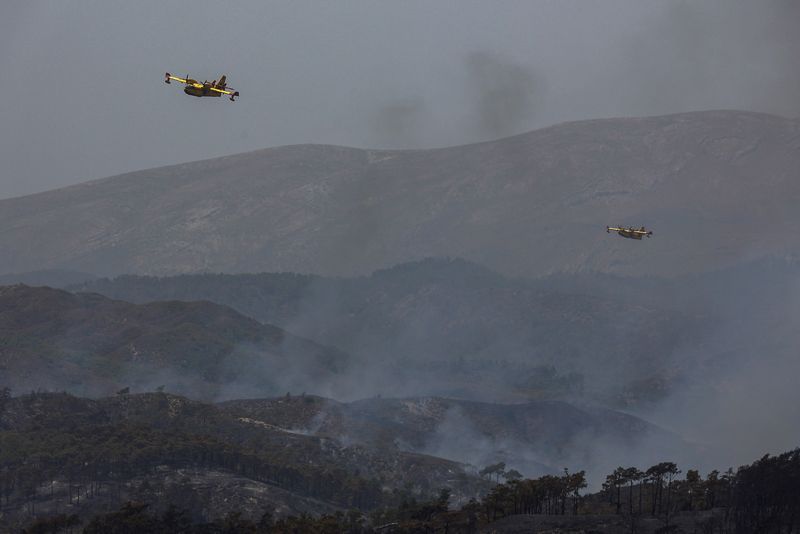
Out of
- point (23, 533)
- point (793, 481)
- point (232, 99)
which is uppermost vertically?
point (232, 99)

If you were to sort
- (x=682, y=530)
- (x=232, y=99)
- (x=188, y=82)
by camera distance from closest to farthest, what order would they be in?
(x=232, y=99)
(x=188, y=82)
(x=682, y=530)

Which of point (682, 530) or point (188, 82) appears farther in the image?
point (682, 530)

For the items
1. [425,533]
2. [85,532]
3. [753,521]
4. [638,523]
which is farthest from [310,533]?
[753,521]

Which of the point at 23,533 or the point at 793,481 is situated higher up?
the point at 793,481

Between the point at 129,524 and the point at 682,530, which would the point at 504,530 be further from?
the point at 129,524

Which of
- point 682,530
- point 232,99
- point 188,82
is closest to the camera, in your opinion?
point 232,99

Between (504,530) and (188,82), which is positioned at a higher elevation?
(188,82)

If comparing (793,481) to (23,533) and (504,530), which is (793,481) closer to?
(504,530)

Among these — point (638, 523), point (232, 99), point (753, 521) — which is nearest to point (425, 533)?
point (638, 523)

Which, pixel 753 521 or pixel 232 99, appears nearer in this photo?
pixel 232 99
